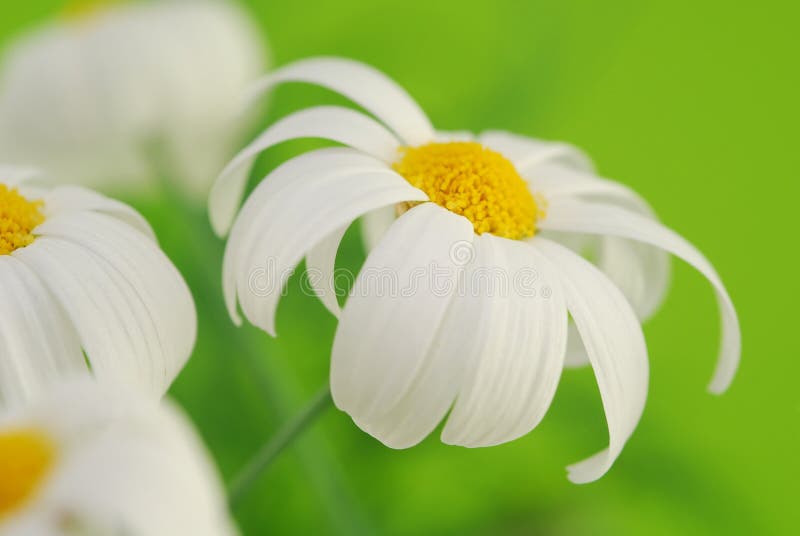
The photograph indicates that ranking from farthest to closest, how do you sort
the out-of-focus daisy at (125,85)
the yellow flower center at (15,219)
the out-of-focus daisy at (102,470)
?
1. the out-of-focus daisy at (125,85)
2. the yellow flower center at (15,219)
3. the out-of-focus daisy at (102,470)

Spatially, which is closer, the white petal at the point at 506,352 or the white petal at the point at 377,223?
the white petal at the point at 506,352

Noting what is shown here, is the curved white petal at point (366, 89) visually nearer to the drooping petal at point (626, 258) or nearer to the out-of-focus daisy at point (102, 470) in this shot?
the drooping petal at point (626, 258)

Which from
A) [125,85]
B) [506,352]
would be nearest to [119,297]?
[506,352]

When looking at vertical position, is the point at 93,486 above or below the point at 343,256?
above

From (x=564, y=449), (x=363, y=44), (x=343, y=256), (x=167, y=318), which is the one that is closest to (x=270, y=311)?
(x=167, y=318)

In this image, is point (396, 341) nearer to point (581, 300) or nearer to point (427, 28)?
point (581, 300)

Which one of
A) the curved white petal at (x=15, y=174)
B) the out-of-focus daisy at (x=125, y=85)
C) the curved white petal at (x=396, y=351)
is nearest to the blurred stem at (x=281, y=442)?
the curved white petal at (x=396, y=351)

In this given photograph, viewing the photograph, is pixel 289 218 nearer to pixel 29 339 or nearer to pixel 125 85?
pixel 29 339

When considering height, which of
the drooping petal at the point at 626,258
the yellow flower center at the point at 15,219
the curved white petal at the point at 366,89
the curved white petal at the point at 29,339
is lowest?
the curved white petal at the point at 29,339
